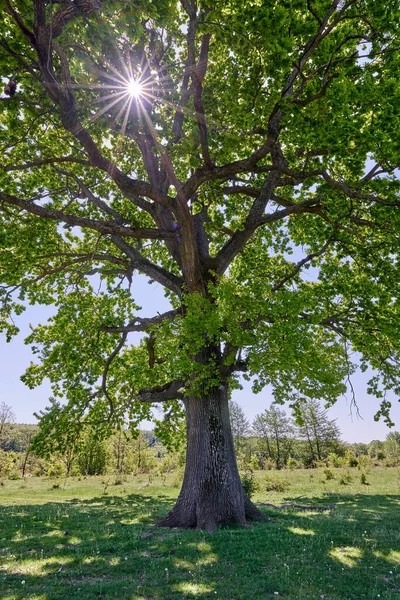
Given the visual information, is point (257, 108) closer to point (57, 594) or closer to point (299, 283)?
point (299, 283)

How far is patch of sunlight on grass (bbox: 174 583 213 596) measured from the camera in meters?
5.07

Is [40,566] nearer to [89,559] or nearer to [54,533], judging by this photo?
[89,559]

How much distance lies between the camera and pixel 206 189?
39.2 feet

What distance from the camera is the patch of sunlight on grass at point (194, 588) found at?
5.07 meters

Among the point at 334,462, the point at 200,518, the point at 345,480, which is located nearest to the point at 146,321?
the point at 200,518

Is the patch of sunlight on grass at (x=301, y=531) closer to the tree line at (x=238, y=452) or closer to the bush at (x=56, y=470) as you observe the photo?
the tree line at (x=238, y=452)

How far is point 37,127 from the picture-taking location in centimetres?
1218

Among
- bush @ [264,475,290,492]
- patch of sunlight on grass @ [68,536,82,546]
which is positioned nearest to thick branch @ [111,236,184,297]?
patch of sunlight on grass @ [68,536,82,546]

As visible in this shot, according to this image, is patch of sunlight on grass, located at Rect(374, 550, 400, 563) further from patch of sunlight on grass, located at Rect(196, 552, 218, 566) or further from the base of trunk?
the base of trunk

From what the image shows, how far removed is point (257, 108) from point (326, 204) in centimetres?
353

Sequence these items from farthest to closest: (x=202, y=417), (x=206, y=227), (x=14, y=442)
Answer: (x=14, y=442)
(x=206, y=227)
(x=202, y=417)

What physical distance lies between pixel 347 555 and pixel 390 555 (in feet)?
2.91

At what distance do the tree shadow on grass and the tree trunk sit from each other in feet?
2.63

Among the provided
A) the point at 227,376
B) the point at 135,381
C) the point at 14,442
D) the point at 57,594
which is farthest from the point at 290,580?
the point at 14,442
